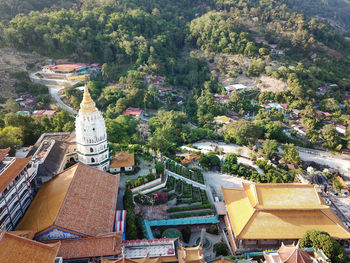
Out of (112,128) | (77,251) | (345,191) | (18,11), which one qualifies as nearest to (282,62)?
(345,191)

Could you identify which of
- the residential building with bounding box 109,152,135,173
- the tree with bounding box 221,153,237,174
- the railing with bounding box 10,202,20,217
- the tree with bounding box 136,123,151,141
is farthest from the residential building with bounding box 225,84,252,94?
the railing with bounding box 10,202,20,217

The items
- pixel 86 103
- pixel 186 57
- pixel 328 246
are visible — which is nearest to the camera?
pixel 328 246

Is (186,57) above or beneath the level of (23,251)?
beneath

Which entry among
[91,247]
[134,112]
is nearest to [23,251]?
[91,247]

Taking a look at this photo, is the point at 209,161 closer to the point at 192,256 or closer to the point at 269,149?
the point at 269,149

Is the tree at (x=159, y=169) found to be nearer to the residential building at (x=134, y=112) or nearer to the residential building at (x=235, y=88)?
the residential building at (x=134, y=112)

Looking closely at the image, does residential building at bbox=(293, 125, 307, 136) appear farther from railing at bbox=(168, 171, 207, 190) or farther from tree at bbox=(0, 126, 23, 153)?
tree at bbox=(0, 126, 23, 153)

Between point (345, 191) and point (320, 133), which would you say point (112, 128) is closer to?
point (345, 191)
